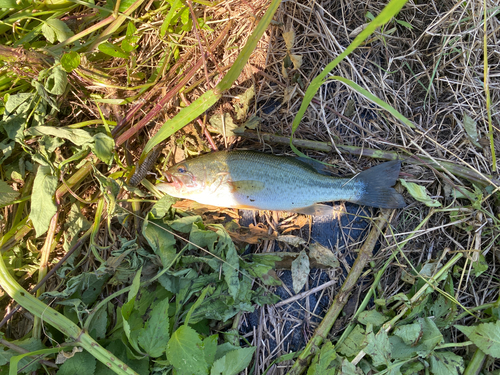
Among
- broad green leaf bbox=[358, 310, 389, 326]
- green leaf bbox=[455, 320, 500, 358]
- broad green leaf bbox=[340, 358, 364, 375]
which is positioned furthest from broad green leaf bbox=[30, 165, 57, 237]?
green leaf bbox=[455, 320, 500, 358]

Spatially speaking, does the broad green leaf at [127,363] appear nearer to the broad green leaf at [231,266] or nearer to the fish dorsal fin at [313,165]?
the broad green leaf at [231,266]

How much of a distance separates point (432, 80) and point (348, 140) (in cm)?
114

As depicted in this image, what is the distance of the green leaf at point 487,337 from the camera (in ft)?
9.33

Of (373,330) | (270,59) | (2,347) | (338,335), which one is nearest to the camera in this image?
(2,347)

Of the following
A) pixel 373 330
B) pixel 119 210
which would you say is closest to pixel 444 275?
pixel 373 330

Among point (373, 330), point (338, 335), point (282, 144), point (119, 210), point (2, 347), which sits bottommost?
point (338, 335)

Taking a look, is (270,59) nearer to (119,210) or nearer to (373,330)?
(119,210)

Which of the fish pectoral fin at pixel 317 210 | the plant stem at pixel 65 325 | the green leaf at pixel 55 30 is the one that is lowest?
the plant stem at pixel 65 325

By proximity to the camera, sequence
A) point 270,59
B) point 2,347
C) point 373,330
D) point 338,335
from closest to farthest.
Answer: point 2,347
point 373,330
point 338,335
point 270,59

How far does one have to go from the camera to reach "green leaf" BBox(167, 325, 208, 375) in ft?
8.07

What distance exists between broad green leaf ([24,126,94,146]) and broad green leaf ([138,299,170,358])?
1.80 m

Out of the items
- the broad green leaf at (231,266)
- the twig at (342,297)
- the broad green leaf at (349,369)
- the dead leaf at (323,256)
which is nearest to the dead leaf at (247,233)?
the broad green leaf at (231,266)

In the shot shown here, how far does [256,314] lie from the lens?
3363 mm

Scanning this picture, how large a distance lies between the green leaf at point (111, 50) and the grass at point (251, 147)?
12mm
